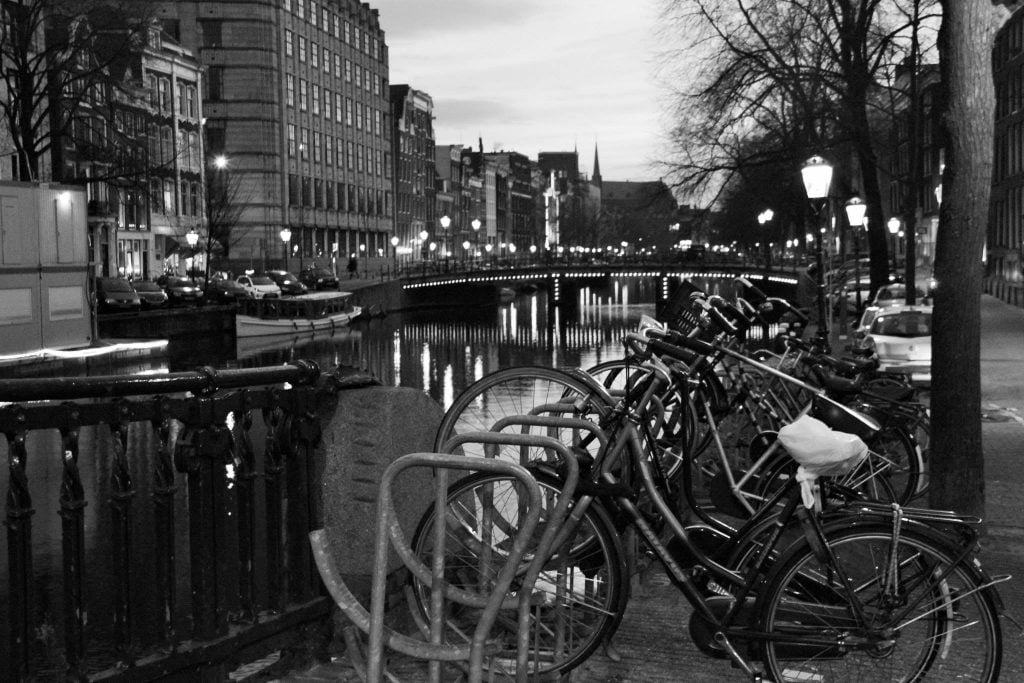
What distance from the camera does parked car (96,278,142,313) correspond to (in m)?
47.3

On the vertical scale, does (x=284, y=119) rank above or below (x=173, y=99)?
above

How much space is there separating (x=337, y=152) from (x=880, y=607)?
9991 centimetres

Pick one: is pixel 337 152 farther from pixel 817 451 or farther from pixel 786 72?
pixel 817 451

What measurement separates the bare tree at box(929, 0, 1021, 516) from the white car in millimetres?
13922

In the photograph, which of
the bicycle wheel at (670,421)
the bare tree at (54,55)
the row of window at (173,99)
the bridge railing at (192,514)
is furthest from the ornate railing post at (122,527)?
the row of window at (173,99)

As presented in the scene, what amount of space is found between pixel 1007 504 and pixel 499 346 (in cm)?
5055

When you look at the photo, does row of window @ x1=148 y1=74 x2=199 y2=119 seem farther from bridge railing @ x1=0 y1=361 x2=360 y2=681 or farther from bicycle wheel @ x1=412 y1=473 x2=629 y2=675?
bicycle wheel @ x1=412 y1=473 x2=629 y2=675

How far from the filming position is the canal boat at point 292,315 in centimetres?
5722

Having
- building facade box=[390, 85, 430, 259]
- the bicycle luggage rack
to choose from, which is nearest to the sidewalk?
the bicycle luggage rack

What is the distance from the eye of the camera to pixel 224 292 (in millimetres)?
63844

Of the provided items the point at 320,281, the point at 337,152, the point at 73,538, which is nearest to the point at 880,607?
the point at 73,538

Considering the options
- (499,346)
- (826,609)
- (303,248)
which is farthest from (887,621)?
(303,248)

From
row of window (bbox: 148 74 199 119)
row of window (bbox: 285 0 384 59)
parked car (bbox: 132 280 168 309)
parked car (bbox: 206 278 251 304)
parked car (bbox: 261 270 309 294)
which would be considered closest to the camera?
parked car (bbox: 132 280 168 309)

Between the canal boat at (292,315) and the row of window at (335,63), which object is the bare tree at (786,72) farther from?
the row of window at (335,63)
